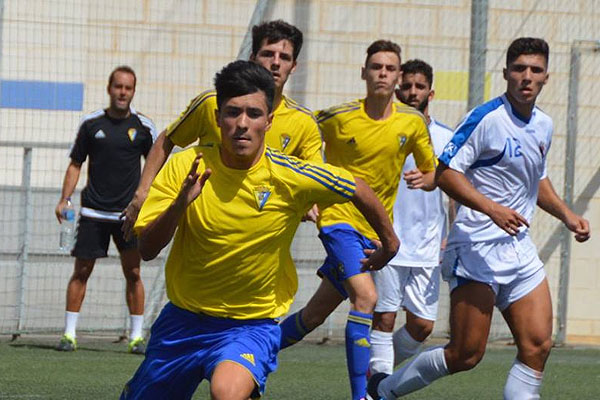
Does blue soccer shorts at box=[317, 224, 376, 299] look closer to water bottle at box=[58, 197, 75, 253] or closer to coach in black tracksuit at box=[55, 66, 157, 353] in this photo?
coach in black tracksuit at box=[55, 66, 157, 353]

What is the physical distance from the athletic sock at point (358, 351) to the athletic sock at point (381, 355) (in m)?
0.85

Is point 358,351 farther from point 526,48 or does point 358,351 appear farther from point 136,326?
point 136,326

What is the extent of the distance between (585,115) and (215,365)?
8.95m

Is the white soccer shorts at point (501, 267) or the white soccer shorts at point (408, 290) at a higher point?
the white soccer shorts at point (501, 267)

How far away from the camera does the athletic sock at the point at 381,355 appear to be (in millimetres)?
8102

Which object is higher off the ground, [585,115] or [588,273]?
[585,115]

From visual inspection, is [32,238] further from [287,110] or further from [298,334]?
[287,110]

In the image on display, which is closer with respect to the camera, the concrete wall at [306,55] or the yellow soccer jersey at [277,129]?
the yellow soccer jersey at [277,129]

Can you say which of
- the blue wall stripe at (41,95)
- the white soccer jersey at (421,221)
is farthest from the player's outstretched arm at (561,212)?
the blue wall stripe at (41,95)

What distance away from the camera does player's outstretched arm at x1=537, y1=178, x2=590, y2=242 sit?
6.54 metres

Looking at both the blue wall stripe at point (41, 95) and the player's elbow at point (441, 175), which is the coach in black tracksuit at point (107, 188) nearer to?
the blue wall stripe at point (41, 95)

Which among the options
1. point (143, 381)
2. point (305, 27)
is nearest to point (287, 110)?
point (143, 381)

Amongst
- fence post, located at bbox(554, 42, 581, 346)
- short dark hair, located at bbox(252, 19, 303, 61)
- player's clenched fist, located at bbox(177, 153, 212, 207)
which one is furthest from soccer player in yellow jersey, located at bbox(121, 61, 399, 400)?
fence post, located at bbox(554, 42, 581, 346)

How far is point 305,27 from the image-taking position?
12.5 meters
